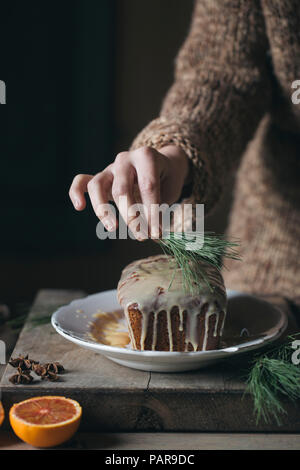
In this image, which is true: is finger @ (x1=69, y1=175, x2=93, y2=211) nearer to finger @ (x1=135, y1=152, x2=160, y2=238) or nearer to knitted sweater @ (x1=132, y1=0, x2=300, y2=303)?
finger @ (x1=135, y1=152, x2=160, y2=238)

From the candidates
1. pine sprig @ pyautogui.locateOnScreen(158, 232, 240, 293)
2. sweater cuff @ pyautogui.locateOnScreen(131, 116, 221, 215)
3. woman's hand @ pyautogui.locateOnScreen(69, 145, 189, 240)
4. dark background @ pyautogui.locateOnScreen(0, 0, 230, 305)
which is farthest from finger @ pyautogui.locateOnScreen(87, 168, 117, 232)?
dark background @ pyautogui.locateOnScreen(0, 0, 230, 305)

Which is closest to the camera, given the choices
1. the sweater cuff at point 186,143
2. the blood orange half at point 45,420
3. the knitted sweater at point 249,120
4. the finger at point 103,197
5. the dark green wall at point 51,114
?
the blood orange half at point 45,420

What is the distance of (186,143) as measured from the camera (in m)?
1.15

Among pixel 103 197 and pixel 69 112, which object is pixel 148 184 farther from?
pixel 69 112

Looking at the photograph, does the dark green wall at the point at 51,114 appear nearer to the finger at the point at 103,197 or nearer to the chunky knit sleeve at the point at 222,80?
the chunky knit sleeve at the point at 222,80

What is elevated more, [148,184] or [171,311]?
[148,184]

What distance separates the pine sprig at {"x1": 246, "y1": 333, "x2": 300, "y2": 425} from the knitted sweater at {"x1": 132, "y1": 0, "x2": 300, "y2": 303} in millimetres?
418

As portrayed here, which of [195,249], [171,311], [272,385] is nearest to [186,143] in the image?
[195,249]

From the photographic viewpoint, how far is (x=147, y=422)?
0.84 metres

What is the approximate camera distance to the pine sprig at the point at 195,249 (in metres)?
0.97

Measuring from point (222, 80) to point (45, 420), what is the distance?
898mm

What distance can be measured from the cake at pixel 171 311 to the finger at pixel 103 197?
5.2 inches

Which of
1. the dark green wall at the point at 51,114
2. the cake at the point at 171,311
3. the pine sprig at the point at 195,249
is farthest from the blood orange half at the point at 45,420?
the dark green wall at the point at 51,114

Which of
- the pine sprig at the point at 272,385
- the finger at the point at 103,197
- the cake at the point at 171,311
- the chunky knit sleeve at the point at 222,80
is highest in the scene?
the chunky knit sleeve at the point at 222,80
